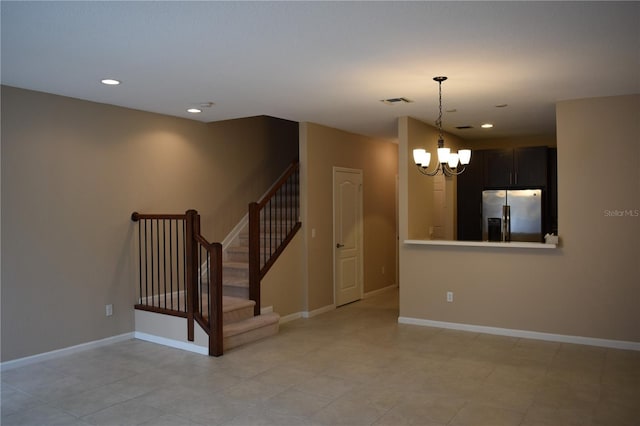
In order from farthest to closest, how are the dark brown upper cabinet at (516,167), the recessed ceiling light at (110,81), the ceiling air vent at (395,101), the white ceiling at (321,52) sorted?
the dark brown upper cabinet at (516,167)
the ceiling air vent at (395,101)
the recessed ceiling light at (110,81)
the white ceiling at (321,52)

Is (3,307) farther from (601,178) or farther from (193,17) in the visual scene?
(601,178)

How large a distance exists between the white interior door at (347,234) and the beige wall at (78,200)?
6.32 ft

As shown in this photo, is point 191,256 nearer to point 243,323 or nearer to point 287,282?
point 243,323

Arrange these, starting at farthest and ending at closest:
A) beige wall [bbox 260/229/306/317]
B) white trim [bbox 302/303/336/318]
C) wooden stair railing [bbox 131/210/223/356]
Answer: white trim [bbox 302/303/336/318], beige wall [bbox 260/229/306/317], wooden stair railing [bbox 131/210/223/356]

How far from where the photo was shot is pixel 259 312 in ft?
18.8

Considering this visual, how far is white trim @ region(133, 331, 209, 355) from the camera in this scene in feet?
16.1

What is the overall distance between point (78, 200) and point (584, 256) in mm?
5245

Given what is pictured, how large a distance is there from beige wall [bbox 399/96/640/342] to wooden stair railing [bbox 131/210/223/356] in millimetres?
2965

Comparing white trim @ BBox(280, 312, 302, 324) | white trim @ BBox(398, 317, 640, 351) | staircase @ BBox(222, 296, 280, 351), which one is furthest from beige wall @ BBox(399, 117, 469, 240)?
staircase @ BBox(222, 296, 280, 351)

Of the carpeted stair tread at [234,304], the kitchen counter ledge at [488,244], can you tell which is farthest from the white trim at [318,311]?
the kitchen counter ledge at [488,244]

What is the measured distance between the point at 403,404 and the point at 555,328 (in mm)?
2557

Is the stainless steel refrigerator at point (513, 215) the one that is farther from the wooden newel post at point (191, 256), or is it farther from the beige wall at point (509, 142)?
the wooden newel post at point (191, 256)

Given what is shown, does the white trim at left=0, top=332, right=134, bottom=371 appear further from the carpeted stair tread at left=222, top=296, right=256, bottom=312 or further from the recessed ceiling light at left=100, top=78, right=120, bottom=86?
the recessed ceiling light at left=100, top=78, right=120, bottom=86

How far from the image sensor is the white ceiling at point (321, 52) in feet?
9.11
